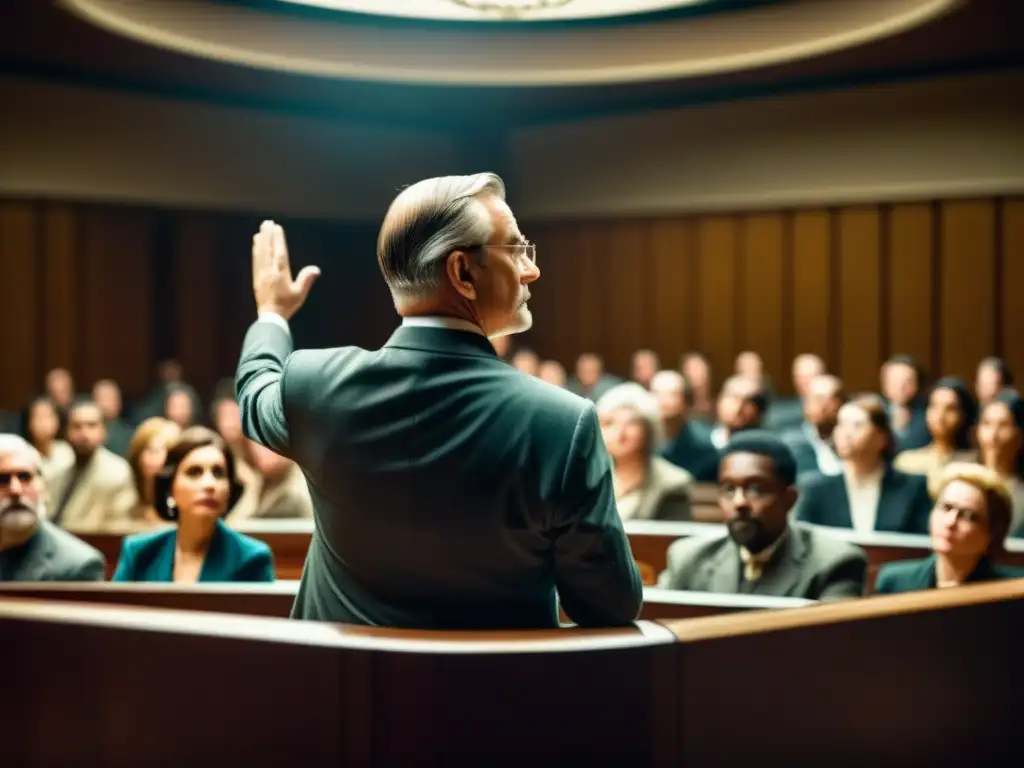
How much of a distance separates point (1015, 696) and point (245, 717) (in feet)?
4.05

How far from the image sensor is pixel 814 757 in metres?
1.86

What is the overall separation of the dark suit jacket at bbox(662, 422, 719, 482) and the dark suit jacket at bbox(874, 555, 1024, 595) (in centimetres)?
317

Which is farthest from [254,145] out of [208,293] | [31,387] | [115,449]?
[115,449]

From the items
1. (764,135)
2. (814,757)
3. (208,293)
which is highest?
(764,135)

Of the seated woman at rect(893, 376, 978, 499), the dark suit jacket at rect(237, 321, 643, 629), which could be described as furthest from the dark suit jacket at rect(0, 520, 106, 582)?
the seated woman at rect(893, 376, 978, 499)

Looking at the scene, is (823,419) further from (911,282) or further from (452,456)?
(452,456)

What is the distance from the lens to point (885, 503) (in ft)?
19.4

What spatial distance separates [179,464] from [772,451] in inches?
82.2

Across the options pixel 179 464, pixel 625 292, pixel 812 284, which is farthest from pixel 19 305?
pixel 179 464

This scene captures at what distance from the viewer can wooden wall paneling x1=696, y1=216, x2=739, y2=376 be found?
42.3 ft

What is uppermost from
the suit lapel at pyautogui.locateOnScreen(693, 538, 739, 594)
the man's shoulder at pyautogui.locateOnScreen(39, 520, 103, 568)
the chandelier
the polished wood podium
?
the chandelier

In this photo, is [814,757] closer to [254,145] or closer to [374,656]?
[374,656]

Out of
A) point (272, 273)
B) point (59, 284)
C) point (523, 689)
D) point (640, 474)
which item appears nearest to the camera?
point (523, 689)

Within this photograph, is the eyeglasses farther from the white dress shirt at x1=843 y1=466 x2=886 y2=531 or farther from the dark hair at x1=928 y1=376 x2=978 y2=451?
the dark hair at x1=928 y1=376 x2=978 y2=451
